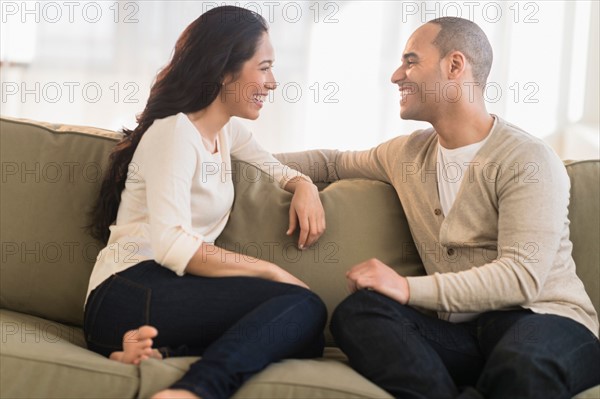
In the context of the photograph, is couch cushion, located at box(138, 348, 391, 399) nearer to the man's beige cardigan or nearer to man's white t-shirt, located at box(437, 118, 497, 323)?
the man's beige cardigan

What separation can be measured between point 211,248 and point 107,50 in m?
1.24

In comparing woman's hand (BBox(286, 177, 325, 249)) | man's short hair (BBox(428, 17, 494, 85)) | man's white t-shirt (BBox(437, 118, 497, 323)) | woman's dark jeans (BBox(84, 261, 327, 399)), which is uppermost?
man's short hair (BBox(428, 17, 494, 85))

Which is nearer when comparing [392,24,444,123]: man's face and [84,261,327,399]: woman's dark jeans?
[84,261,327,399]: woman's dark jeans

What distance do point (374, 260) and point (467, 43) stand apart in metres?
0.57

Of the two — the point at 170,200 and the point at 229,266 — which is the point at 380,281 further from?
the point at 170,200

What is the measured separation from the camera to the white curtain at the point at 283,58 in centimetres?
279

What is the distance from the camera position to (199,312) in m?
1.71

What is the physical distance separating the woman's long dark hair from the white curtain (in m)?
0.89

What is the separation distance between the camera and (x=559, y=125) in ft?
9.71

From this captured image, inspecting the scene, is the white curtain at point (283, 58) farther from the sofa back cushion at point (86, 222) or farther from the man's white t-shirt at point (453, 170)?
the man's white t-shirt at point (453, 170)

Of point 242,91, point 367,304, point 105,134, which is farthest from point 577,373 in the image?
point 105,134

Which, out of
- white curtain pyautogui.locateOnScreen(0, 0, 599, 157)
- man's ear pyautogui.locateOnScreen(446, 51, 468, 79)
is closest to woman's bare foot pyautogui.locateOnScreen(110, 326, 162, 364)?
man's ear pyautogui.locateOnScreen(446, 51, 468, 79)

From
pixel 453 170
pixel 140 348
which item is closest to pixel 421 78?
pixel 453 170

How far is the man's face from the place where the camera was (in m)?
1.98
